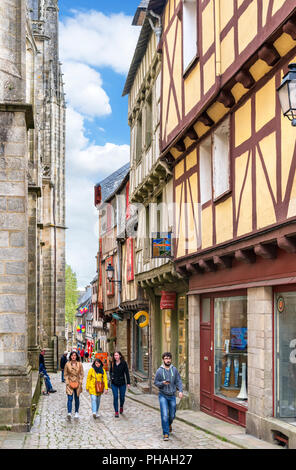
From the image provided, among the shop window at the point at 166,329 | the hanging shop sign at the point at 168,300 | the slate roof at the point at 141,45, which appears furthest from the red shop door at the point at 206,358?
the slate roof at the point at 141,45

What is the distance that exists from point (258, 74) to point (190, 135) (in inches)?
142

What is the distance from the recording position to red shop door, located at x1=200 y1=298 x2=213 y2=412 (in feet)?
40.4

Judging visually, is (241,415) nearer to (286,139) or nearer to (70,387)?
(70,387)

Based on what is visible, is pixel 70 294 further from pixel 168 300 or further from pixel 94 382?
pixel 94 382

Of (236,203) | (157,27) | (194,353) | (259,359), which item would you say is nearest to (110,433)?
(259,359)

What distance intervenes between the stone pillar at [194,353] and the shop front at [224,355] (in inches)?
4.9

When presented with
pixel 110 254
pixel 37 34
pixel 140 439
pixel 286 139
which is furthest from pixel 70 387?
pixel 37 34

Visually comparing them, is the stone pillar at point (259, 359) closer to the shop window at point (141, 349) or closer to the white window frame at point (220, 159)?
the white window frame at point (220, 159)

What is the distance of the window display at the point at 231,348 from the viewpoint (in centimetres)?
1052

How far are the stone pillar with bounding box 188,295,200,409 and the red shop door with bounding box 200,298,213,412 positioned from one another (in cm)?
13

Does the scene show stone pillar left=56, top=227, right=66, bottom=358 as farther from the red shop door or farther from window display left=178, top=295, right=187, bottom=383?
the red shop door

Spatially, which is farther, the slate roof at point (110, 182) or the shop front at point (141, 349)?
the slate roof at point (110, 182)

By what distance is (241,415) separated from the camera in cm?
1038

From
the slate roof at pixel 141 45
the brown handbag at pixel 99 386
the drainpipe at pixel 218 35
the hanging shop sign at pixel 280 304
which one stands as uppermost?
the slate roof at pixel 141 45
